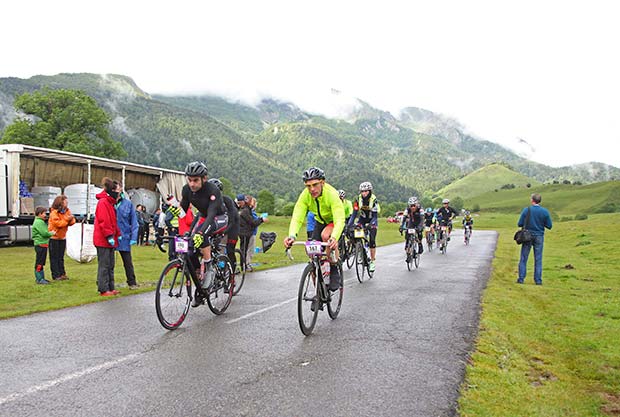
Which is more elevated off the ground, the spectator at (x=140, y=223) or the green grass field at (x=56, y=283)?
the spectator at (x=140, y=223)

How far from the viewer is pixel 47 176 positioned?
23.3 m

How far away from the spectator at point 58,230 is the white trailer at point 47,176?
9.38 m

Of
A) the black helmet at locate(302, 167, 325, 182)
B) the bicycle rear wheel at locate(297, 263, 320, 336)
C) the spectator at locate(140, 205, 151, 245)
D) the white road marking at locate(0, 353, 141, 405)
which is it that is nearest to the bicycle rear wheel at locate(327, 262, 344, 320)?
the bicycle rear wheel at locate(297, 263, 320, 336)

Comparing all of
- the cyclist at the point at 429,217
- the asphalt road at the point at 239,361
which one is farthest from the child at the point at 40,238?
the cyclist at the point at 429,217

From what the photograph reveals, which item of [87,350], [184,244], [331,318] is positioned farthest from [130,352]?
[331,318]

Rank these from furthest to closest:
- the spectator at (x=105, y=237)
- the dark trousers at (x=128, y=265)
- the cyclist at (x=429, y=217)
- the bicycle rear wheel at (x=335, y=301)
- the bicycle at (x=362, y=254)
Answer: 1. the cyclist at (x=429, y=217)
2. the bicycle at (x=362, y=254)
3. the dark trousers at (x=128, y=265)
4. the spectator at (x=105, y=237)
5. the bicycle rear wheel at (x=335, y=301)

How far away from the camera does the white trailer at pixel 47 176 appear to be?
20.0m

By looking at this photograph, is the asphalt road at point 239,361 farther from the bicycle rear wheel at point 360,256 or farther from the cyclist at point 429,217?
the cyclist at point 429,217

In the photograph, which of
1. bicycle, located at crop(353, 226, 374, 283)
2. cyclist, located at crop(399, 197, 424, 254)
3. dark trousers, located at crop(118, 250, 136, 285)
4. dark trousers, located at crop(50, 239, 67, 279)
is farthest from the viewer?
cyclist, located at crop(399, 197, 424, 254)

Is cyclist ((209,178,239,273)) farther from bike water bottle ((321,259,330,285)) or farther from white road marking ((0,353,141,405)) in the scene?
white road marking ((0,353,141,405))

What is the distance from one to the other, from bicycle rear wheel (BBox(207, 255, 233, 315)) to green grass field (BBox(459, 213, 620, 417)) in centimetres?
431

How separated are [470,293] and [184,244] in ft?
23.3

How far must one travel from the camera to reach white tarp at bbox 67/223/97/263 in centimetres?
1557

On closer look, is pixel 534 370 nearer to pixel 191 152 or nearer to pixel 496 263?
pixel 496 263
